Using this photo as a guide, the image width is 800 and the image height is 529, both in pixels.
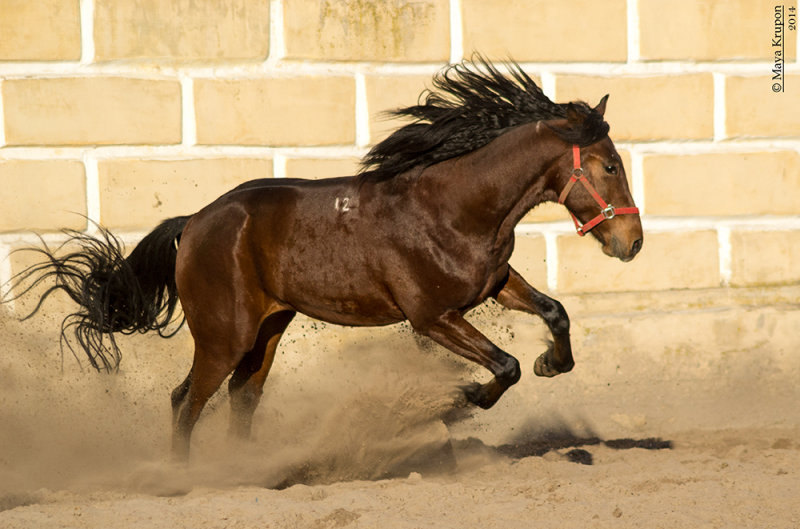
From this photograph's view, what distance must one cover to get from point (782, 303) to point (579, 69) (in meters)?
1.98

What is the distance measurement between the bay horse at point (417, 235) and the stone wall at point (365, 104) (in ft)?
2.77

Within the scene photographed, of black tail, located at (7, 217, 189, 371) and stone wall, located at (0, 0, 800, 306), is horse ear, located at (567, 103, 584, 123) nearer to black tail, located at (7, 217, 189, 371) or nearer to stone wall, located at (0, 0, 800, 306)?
stone wall, located at (0, 0, 800, 306)

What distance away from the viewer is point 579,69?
20.1 ft

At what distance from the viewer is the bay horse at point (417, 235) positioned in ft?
14.1

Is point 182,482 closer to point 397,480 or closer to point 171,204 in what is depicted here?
point 397,480

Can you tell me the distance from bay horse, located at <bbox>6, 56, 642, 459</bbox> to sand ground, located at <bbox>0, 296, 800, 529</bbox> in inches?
18.6

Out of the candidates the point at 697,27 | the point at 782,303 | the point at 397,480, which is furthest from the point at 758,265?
the point at 397,480

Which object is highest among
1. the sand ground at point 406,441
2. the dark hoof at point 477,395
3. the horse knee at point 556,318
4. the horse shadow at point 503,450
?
the horse knee at point 556,318

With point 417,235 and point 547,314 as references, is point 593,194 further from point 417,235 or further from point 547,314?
point 417,235

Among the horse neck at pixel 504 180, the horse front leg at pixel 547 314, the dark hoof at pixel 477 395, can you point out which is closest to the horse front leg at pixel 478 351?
the dark hoof at pixel 477 395

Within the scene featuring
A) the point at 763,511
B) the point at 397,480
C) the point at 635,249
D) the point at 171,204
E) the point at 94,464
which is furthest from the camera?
the point at 171,204

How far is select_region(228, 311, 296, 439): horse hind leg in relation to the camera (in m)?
5.15

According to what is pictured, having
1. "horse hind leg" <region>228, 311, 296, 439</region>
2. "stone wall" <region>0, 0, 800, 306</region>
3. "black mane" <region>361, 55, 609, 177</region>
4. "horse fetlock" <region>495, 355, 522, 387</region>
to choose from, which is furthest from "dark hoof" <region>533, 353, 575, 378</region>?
"stone wall" <region>0, 0, 800, 306</region>

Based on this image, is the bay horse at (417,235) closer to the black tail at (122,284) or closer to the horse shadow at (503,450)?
the black tail at (122,284)
